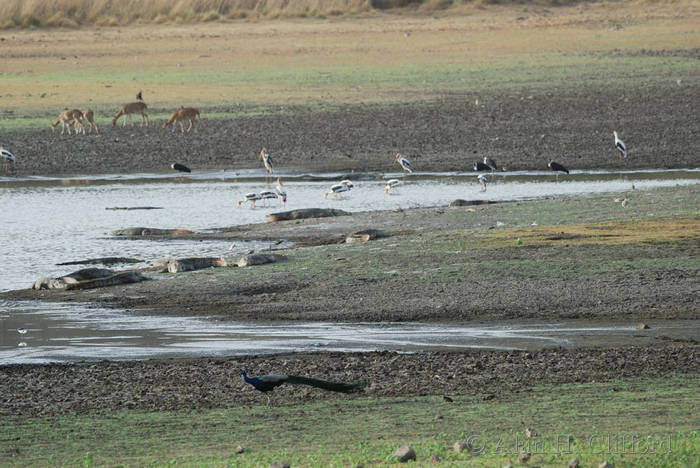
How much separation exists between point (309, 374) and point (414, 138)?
21337 mm

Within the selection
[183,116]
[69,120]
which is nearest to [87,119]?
[69,120]

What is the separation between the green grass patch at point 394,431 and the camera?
280 inches

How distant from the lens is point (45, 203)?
2339cm

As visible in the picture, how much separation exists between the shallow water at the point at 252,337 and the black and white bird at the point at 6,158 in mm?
15592

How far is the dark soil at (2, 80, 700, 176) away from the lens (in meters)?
28.2

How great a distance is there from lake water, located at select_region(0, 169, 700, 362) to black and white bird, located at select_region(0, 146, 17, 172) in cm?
67

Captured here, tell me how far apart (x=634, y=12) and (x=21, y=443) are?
185ft

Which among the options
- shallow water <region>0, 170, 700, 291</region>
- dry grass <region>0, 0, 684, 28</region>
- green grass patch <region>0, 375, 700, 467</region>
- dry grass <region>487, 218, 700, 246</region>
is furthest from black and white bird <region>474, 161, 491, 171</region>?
dry grass <region>0, 0, 684, 28</region>

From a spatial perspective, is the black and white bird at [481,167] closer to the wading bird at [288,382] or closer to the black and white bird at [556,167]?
the black and white bird at [556,167]

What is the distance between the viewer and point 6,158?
28.5m

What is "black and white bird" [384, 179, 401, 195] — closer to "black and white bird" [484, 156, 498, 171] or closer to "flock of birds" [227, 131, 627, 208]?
"flock of birds" [227, 131, 627, 208]

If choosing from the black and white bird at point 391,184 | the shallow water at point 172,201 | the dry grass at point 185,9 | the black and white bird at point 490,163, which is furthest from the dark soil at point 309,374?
the dry grass at point 185,9

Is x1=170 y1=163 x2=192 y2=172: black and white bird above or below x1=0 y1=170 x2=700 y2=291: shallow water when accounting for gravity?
above

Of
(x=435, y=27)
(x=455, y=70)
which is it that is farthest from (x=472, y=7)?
(x=455, y=70)
